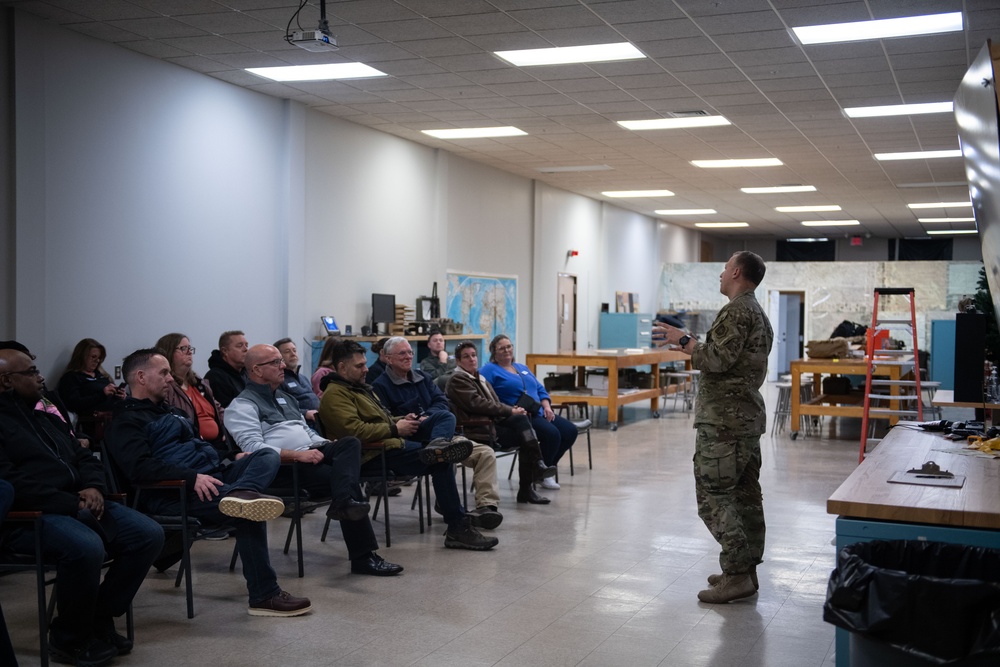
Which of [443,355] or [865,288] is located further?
A: [865,288]

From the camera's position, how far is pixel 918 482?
141 inches

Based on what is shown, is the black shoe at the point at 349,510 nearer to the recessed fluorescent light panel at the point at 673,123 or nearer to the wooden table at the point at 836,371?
the recessed fluorescent light panel at the point at 673,123

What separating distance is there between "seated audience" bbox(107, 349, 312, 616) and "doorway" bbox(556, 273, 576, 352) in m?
12.3

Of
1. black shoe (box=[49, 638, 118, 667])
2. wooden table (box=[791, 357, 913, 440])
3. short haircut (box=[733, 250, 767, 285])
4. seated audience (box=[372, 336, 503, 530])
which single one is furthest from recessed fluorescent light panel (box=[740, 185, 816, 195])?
black shoe (box=[49, 638, 118, 667])

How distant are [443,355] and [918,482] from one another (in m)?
6.60

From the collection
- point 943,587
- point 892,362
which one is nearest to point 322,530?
point 943,587

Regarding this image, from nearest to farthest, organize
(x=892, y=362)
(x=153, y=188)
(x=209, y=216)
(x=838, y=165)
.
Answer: (x=153, y=188) < (x=209, y=216) < (x=892, y=362) < (x=838, y=165)

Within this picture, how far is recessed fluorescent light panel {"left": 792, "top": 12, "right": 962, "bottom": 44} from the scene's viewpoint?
6.75 metres

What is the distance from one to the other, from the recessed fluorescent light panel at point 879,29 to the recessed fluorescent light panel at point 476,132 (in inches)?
176

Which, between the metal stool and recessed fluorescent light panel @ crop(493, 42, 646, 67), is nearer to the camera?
recessed fluorescent light panel @ crop(493, 42, 646, 67)

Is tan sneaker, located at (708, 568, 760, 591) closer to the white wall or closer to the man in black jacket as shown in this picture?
the man in black jacket

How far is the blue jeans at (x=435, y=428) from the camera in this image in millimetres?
6020

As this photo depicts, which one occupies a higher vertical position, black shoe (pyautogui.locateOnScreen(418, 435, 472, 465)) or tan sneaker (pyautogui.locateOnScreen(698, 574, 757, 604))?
black shoe (pyautogui.locateOnScreen(418, 435, 472, 465))

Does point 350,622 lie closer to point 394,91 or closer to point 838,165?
point 394,91
